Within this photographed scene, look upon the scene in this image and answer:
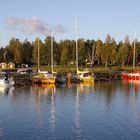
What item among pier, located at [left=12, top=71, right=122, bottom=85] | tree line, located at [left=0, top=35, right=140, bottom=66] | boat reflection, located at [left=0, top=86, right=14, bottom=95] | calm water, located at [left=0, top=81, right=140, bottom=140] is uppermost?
tree line, located at [left=0, top=35, right=140, bottom=66]

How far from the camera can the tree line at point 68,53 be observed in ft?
447

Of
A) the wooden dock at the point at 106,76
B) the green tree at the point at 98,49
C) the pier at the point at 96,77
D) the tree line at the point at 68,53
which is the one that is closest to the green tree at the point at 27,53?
the tree line at the point at 68,53

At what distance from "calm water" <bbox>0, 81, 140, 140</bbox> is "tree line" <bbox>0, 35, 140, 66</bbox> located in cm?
7437

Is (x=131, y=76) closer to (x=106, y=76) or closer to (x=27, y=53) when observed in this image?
(x=106, y=76)

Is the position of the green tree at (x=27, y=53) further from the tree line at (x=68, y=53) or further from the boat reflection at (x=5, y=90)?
the boat reflection at (x=5, y=90)

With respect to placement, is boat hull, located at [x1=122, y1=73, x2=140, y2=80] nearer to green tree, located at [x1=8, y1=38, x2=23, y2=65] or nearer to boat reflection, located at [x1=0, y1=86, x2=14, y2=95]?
green tree, located at [x1=8, y1=38, x2=23, y2=65]

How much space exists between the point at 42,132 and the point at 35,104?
1854 cm

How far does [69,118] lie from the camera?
→ 137 ft

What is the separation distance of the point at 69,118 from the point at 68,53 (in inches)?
3838

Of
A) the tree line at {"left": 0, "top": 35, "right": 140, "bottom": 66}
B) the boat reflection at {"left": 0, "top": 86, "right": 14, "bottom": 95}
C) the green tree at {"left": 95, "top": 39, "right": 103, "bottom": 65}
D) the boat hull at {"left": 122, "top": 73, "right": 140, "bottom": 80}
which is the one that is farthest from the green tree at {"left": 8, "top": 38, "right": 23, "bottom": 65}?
the boat reflection at {"left": 0, "top": 86, "right": 14, "bottom": 95}

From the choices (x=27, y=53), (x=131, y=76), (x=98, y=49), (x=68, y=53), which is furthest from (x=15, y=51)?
(x=131, y=76)

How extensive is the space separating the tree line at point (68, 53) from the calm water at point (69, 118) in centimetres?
7437

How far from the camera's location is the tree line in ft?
447

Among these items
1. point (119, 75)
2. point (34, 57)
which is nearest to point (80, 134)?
point (119, 75)
